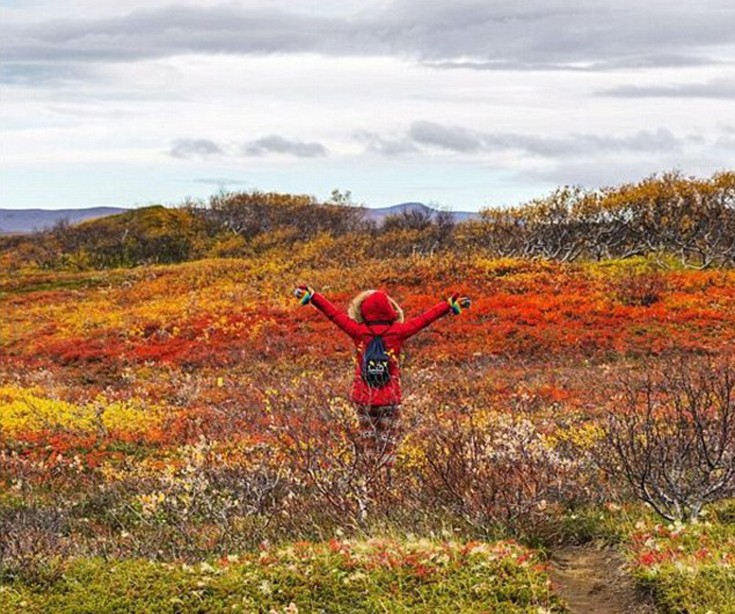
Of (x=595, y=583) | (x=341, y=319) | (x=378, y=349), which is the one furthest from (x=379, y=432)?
(x=595, y=583)

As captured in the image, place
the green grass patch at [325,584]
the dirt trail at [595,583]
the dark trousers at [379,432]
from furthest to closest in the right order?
the dark trousers at [379,432] < the dirt trail at [595,583] < the green grass patch at [325,584]

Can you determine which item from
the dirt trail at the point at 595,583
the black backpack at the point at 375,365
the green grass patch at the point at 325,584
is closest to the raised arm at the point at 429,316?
the black backpack at the point at 375,365

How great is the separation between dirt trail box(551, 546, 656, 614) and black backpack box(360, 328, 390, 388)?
3.72m

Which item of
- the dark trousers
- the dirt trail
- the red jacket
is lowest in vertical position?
the dirt trail

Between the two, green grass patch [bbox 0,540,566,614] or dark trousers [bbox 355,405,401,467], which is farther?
dark trousers [bbox 355,405,401,467]

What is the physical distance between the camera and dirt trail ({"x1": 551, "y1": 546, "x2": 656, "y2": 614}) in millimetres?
5781

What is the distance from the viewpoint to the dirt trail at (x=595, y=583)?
5.78 metres

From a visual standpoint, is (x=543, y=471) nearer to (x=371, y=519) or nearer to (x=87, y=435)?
(x=371, y=519)

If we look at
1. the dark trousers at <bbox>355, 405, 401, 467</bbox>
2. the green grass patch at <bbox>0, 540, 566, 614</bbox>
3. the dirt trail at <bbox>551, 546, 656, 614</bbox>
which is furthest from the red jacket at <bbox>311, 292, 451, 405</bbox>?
the green grass patch at <bbox>0, 540, 566, 614</bbox>

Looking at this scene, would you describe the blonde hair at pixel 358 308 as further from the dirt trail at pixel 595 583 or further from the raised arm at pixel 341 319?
the dirt trail at pixel 595 583

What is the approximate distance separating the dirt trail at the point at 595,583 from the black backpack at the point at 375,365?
3715 millimetres

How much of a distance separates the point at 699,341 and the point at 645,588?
22.1 meters

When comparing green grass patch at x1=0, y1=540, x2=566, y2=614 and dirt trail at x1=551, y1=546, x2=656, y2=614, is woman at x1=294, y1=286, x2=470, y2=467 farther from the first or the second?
green grass patch at x1=0, y1=540, x2=566, y2=614

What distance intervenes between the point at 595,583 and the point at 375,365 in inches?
181
